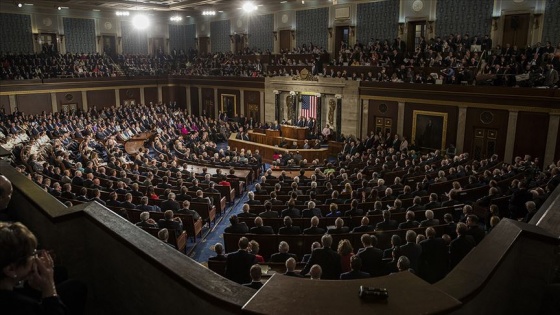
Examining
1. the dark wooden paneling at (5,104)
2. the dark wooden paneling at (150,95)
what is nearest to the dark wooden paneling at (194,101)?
the dark wooden paneling at (150,95)

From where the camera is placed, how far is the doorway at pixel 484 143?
17.9 metres

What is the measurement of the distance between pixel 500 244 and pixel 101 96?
1211 inches

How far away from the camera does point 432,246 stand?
620 centimetres

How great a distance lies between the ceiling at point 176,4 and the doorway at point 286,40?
1.64m

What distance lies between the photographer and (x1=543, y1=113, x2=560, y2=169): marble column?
15.8 m

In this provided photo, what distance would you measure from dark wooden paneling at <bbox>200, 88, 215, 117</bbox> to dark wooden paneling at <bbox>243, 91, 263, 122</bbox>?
11.0 ft

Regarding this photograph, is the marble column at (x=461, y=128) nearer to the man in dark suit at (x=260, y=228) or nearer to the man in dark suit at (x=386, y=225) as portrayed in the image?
the man in dark suit at (x=386, y=225)

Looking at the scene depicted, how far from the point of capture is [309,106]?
81.8 ft

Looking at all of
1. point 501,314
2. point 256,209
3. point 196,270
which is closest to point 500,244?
point 501,314

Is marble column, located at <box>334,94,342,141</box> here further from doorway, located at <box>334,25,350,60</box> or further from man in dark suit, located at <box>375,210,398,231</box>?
man in dark suit, located at <box>375,210,398,231</box>

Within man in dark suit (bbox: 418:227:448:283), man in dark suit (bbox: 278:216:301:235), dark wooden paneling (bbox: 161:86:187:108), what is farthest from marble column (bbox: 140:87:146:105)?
man in dark suit (bbox: 418:227:448:283)

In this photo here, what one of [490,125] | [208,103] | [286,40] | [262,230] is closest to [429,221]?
[262,230]

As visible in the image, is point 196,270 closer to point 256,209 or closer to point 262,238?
point 262,238

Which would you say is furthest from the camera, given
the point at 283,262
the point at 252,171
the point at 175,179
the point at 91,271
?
the point at 252,171
